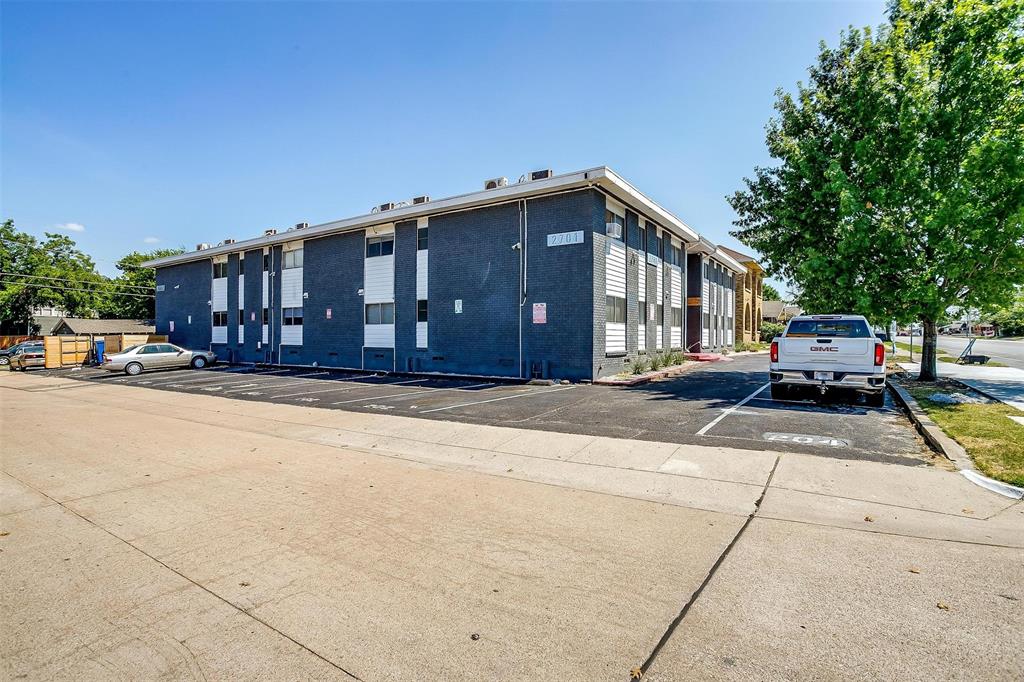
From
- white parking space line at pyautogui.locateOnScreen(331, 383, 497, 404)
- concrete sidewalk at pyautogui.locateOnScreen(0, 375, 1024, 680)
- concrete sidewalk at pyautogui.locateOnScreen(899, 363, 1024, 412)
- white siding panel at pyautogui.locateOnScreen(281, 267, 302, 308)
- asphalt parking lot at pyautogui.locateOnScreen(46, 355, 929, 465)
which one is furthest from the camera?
white siding panel at pyautogui.locateOnScreen(281, 267, 302, 308)

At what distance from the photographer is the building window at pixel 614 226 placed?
1933 cm

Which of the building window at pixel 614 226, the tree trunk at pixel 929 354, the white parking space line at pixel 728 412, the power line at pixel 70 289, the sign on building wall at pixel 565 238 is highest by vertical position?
the power line at pixel 70 289

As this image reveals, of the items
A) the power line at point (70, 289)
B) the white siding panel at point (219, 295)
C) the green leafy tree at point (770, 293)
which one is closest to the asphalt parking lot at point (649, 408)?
the white siding panel at point (219, 295)

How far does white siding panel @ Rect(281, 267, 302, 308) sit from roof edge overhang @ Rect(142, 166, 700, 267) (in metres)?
1.75

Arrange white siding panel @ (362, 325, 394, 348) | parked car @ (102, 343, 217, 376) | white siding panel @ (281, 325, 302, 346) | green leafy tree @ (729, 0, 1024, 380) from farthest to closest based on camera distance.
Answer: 1. white siding panel @ (281, 325, 302, 346)
2. parked car @ (102, 343, 217, 376)
3. white siding panel @ (362, 325, 394, 348)
4. green leafy tree @ (729, 0, 1024, 380)

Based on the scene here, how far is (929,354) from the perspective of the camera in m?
16.6

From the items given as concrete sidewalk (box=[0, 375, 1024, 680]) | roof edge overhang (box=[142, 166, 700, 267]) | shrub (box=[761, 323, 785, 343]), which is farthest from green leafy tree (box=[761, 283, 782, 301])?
concrete sidewalk (box=[0, 375, 1024, 680])

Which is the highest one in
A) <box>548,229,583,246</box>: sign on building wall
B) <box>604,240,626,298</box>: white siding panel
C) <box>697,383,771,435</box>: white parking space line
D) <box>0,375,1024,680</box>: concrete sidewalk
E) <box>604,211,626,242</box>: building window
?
<box>604,211,626,242</box>: building window

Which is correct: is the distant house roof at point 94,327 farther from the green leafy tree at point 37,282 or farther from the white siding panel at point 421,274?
the white siding panel at point 421,274

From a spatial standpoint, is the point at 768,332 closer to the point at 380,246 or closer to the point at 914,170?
the point at 914,170

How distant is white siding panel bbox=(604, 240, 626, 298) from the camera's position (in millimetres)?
19188

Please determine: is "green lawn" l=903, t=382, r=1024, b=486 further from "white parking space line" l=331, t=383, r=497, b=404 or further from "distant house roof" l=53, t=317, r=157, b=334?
"distant house roof" l=53, t=317, r=157, b=334

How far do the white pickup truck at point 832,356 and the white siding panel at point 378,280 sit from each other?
16.9 metres

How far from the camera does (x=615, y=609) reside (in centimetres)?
333
